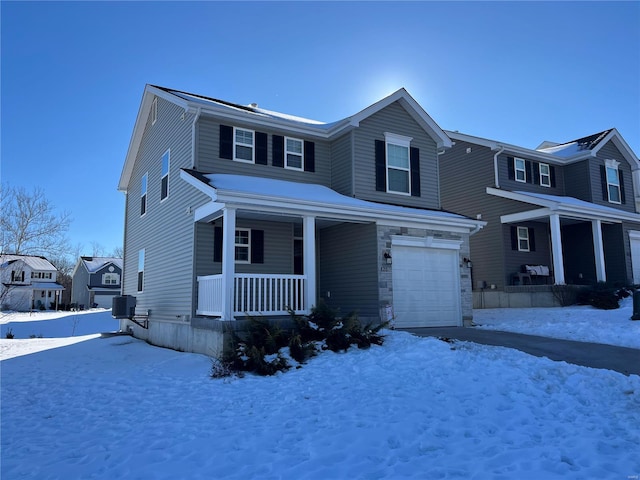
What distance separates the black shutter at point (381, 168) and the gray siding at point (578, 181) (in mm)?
12150

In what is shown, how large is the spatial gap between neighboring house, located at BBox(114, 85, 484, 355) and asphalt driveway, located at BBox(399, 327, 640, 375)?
4.87 ft

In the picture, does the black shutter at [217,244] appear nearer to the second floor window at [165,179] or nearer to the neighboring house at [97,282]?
the second floor window at [165,179]

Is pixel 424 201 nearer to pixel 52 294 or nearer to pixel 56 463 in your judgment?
pixel 56 463

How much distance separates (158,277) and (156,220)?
1958mm

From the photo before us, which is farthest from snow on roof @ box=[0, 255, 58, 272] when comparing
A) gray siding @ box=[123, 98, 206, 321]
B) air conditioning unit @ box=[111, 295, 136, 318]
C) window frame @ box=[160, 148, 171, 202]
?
window frame @ box=[160, 148, 171, 202]

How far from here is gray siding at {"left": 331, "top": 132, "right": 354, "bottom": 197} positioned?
13781 mm

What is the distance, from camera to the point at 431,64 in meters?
13.4

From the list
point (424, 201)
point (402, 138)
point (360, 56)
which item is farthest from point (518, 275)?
point (360, 56)

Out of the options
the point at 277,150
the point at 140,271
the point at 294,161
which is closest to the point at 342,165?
the point at 294,161

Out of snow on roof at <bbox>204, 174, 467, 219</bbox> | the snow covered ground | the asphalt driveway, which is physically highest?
snow on roof at <bbox>204, 174, 467, 219</bbox>

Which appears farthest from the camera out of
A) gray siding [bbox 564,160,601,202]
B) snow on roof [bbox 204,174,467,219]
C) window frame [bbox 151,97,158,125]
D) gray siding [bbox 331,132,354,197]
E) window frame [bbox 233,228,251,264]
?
gray siding [bbox 564,160,601,202]

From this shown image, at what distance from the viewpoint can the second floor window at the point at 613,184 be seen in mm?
22188

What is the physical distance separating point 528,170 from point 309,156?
11913mm

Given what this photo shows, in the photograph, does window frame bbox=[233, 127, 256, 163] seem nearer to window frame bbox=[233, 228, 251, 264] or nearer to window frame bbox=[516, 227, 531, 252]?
window frame bbox=[233, 228, 251, 264]
